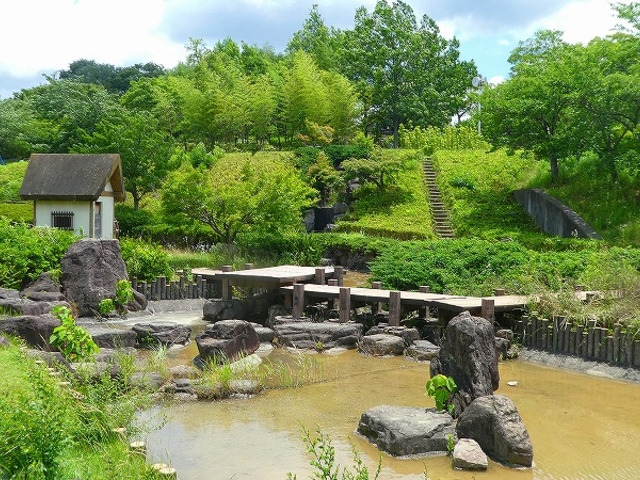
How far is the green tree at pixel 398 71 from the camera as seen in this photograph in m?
45.2

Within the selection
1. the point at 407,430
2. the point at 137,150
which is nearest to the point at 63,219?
the point at 137,150

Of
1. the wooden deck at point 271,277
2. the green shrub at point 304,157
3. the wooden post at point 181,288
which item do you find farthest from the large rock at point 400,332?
the green shrub at point 304,157

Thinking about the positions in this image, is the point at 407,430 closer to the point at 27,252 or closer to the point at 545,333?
the point at 545,333

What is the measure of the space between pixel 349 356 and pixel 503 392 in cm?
363

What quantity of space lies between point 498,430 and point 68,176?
1794cm

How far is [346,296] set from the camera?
55.1 feet

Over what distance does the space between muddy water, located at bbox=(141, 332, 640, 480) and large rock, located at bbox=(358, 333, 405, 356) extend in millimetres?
729

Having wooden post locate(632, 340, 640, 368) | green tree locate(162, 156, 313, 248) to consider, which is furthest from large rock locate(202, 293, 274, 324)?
wooden post locate(632, 340, 640, 368)

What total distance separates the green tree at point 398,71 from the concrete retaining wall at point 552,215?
648 inches

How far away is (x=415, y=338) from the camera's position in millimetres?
15828

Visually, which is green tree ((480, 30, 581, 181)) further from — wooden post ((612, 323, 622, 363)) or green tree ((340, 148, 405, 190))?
wooden post ((612, 323, 622, 363))

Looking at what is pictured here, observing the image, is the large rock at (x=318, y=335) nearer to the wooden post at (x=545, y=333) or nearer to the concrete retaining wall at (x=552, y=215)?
the wooden post at (x=545, y=333)

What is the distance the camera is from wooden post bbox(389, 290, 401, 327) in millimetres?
16109

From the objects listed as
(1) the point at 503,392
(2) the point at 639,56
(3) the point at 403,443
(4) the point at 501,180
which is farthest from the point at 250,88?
(3) the point at 403,443
